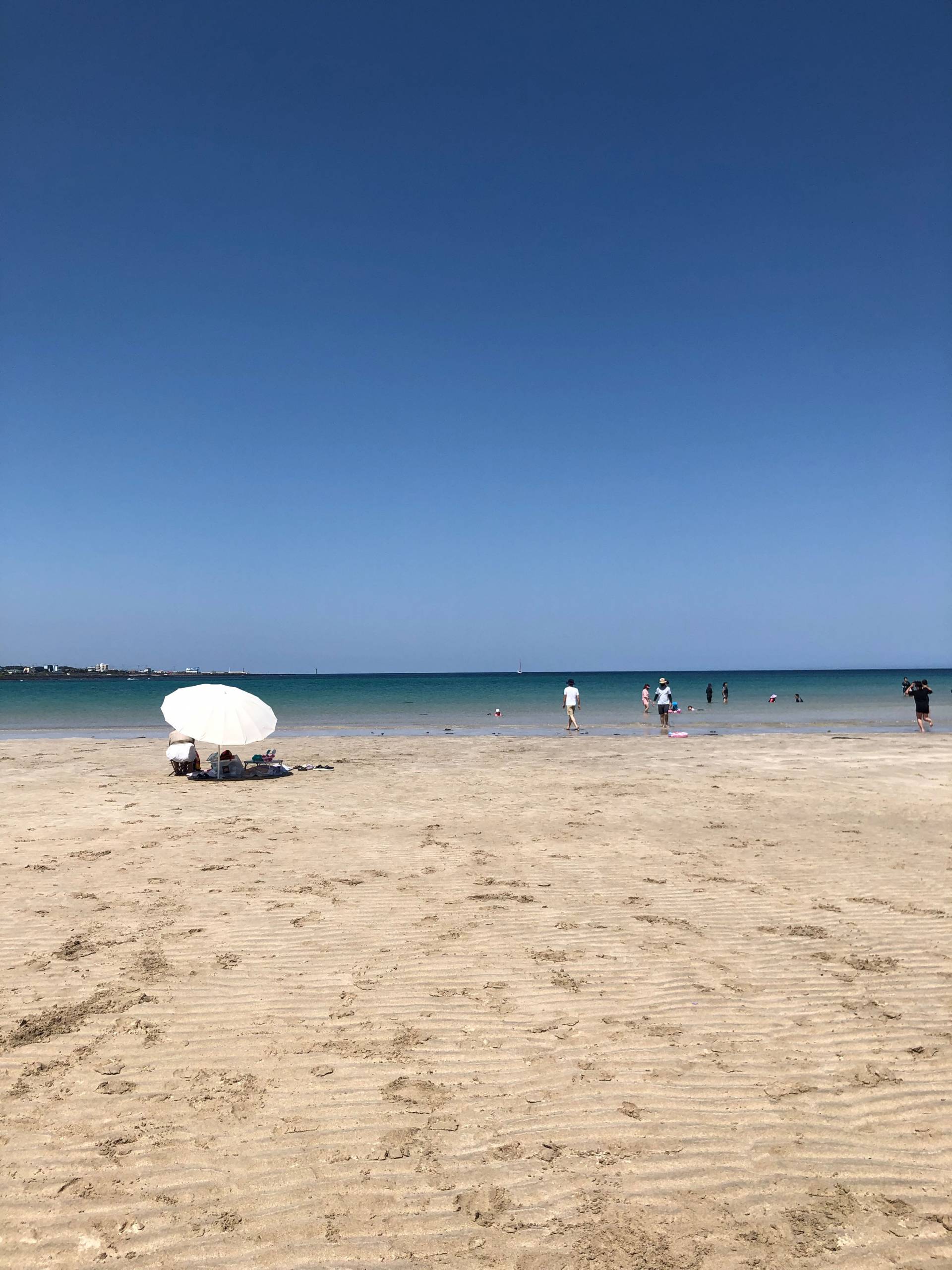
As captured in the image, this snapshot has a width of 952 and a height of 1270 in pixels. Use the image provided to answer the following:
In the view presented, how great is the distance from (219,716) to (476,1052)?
10.8 meters

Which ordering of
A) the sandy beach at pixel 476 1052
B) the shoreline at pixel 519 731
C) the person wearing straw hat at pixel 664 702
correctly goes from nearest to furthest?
the sandy beach at pixel 476 1052 < the person wearing straw hat at pixel 664 702 < the shoreline at pixel 519 731

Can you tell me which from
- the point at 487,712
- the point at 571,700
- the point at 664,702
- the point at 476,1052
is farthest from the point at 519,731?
the point at 476,1052

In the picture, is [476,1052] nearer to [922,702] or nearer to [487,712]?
[922,702]

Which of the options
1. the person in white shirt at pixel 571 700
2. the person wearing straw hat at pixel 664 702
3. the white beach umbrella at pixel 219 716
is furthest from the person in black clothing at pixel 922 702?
the white beach umbrella at pixel 219 716

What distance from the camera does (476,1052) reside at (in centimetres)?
446

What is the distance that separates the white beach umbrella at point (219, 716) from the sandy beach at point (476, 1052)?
4043mm

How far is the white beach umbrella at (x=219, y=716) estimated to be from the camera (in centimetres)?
1373

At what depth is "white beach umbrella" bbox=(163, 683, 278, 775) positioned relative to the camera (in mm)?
13727

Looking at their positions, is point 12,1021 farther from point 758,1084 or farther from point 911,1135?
point 911,1135

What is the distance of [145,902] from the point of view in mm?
7066

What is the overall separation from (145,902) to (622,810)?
294 inches

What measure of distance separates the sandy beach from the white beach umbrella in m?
4.04

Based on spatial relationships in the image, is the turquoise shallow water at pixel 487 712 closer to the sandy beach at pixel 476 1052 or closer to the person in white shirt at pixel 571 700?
the person in white shirt at pixel 571 700

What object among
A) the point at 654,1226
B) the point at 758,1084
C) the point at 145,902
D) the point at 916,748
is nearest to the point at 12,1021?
the point at 145,902
